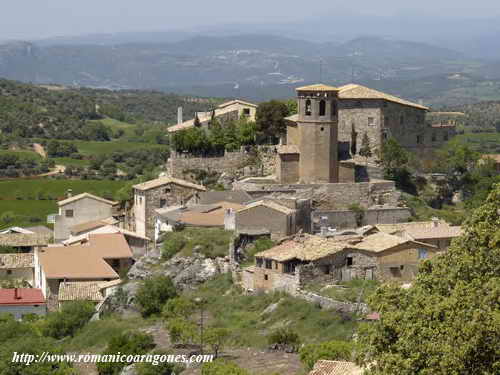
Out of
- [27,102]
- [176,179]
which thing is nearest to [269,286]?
[176,179]

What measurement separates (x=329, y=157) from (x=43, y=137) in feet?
209

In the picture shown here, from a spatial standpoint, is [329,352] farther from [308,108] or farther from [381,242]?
[308,108]

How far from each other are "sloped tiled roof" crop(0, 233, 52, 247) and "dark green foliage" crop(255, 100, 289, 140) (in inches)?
383

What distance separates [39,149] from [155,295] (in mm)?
61602

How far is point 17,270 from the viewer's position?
45.7 meters

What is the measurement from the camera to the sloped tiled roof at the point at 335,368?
23.1 meters

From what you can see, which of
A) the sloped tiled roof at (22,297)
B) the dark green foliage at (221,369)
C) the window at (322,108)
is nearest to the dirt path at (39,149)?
the sloped tiled roof at (22,297)

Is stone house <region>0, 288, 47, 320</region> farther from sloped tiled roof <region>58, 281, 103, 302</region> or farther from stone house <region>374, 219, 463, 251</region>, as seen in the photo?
stone house <region>374, 219, 463, 251</region>

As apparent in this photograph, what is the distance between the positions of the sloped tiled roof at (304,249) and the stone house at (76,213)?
15.3m

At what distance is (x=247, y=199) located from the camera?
41.7 m

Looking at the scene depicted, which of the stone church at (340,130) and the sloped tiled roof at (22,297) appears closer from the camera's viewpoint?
the sloped tiled roof at (22,297)

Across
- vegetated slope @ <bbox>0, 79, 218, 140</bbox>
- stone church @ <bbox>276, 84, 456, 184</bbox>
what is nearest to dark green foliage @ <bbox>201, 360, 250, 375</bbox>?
stone church @ <bbox>276, 84, 456, 184</bbox>

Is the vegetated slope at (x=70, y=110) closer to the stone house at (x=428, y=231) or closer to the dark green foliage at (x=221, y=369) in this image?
the stone house at (x=428, y=231)

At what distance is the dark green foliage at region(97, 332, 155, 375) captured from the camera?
98.5 ft
